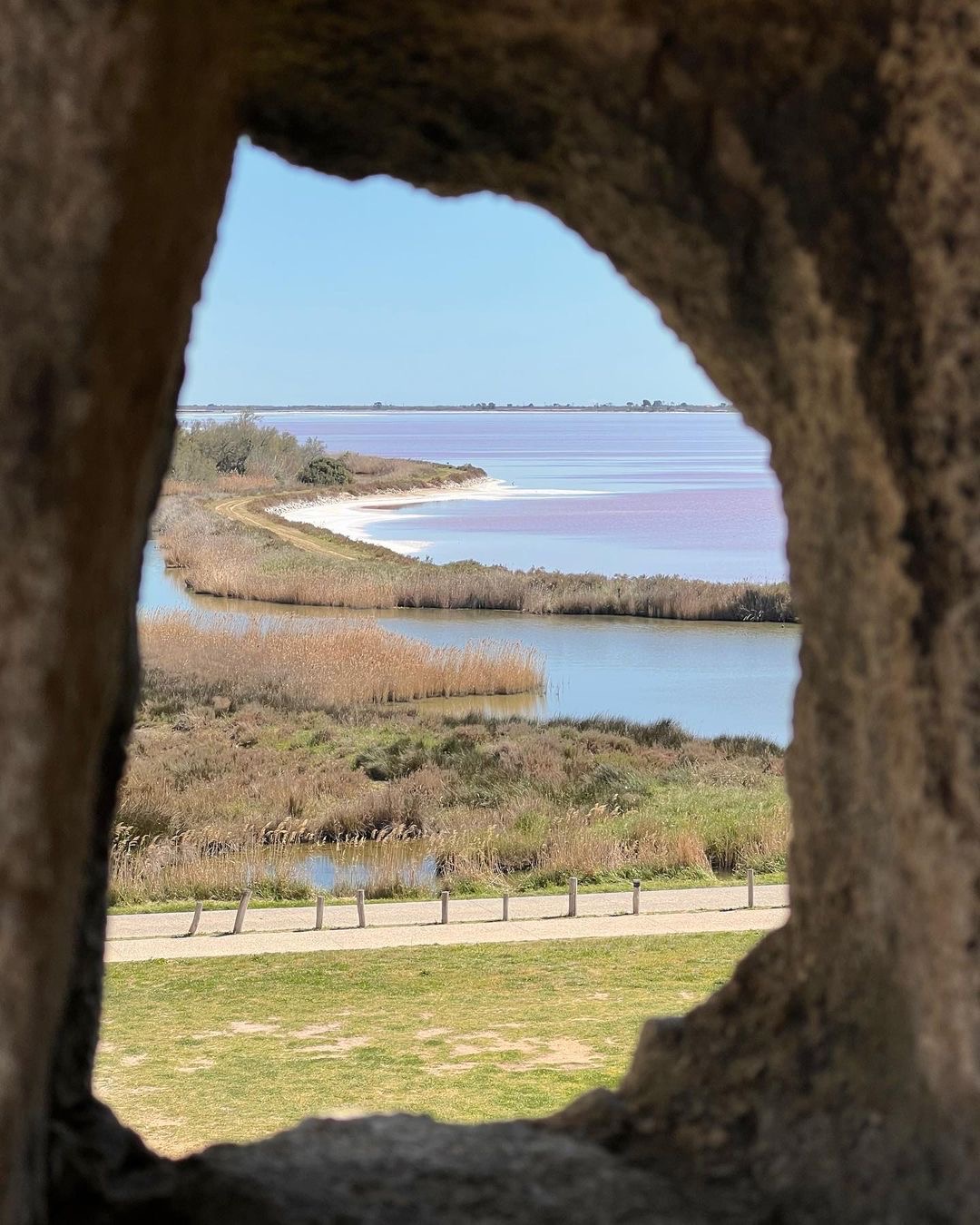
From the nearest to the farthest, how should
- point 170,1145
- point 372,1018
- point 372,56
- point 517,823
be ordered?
point 372,56 < point 170,1145 < point 372,1018 < point 517,823

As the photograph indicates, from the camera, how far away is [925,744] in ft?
7.32

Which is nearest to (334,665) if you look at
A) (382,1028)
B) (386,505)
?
(382,1028)

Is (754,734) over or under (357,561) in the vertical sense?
under

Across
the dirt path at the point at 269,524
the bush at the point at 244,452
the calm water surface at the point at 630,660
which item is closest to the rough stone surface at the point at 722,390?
the calm water surface at the point at 630,660

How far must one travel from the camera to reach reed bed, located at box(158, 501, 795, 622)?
34312 millimetres

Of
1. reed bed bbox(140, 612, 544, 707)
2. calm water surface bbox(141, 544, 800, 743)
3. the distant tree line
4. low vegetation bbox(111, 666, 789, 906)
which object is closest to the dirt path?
calm water surface bbox(141, 544, 800, 743)

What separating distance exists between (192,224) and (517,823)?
15.8 metres

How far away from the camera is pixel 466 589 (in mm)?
36188

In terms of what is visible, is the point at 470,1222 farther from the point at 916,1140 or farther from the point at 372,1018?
the point at 372,1018

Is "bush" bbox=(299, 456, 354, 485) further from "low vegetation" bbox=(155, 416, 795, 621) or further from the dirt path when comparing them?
"low vegetation" bbox=(155, 416, 795, 621)

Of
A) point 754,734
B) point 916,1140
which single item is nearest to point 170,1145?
point 916,1140

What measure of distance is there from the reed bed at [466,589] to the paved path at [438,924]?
19.8 metres

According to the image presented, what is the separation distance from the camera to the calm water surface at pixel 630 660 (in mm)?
24812

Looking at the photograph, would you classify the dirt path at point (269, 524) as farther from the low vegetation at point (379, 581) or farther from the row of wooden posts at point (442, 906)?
the row of wooden posts at point (442, 906)
